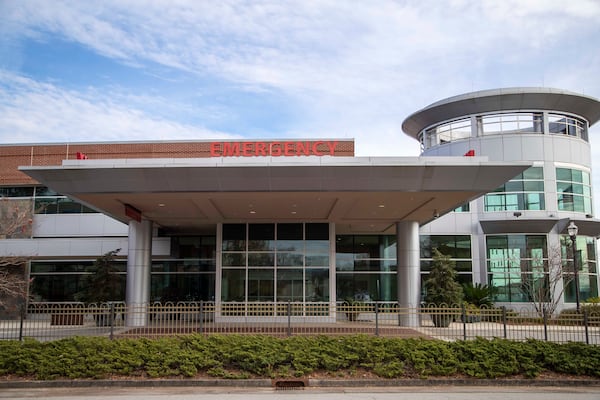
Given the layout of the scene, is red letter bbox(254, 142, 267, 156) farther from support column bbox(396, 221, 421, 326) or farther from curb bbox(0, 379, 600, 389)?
curb bbox(0, 379, 600, 389)

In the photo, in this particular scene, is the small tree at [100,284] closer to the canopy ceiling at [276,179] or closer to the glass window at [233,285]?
the glass window at [233,285]

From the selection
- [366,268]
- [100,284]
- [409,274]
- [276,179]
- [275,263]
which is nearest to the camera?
[276,179]

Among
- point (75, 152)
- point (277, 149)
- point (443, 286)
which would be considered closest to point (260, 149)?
point (277, 149)

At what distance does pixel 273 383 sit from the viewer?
14328 mm

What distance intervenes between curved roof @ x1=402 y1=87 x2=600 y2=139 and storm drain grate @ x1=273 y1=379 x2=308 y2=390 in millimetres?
28829

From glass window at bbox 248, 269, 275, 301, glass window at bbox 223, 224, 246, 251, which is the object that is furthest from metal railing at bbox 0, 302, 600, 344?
glass window at bbox 223, 224, 246, 251

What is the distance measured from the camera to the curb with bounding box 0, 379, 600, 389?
1420cm

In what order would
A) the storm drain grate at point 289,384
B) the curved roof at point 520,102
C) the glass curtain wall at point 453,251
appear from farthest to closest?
the glass curtain wall at point 453,251
the curved roof at point 520,102
the storm drain grate at point 289,384

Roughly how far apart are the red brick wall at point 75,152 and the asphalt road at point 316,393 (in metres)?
26.3

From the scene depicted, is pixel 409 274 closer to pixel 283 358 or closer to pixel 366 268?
pixel 366 268

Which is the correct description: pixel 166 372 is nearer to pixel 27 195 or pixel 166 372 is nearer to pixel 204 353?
pixel 204 353

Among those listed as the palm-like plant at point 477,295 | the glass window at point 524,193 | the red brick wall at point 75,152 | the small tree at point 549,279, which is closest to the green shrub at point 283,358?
the palm-like plant at point 477,295

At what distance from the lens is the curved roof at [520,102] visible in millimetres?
36938

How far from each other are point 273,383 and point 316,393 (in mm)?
1389
